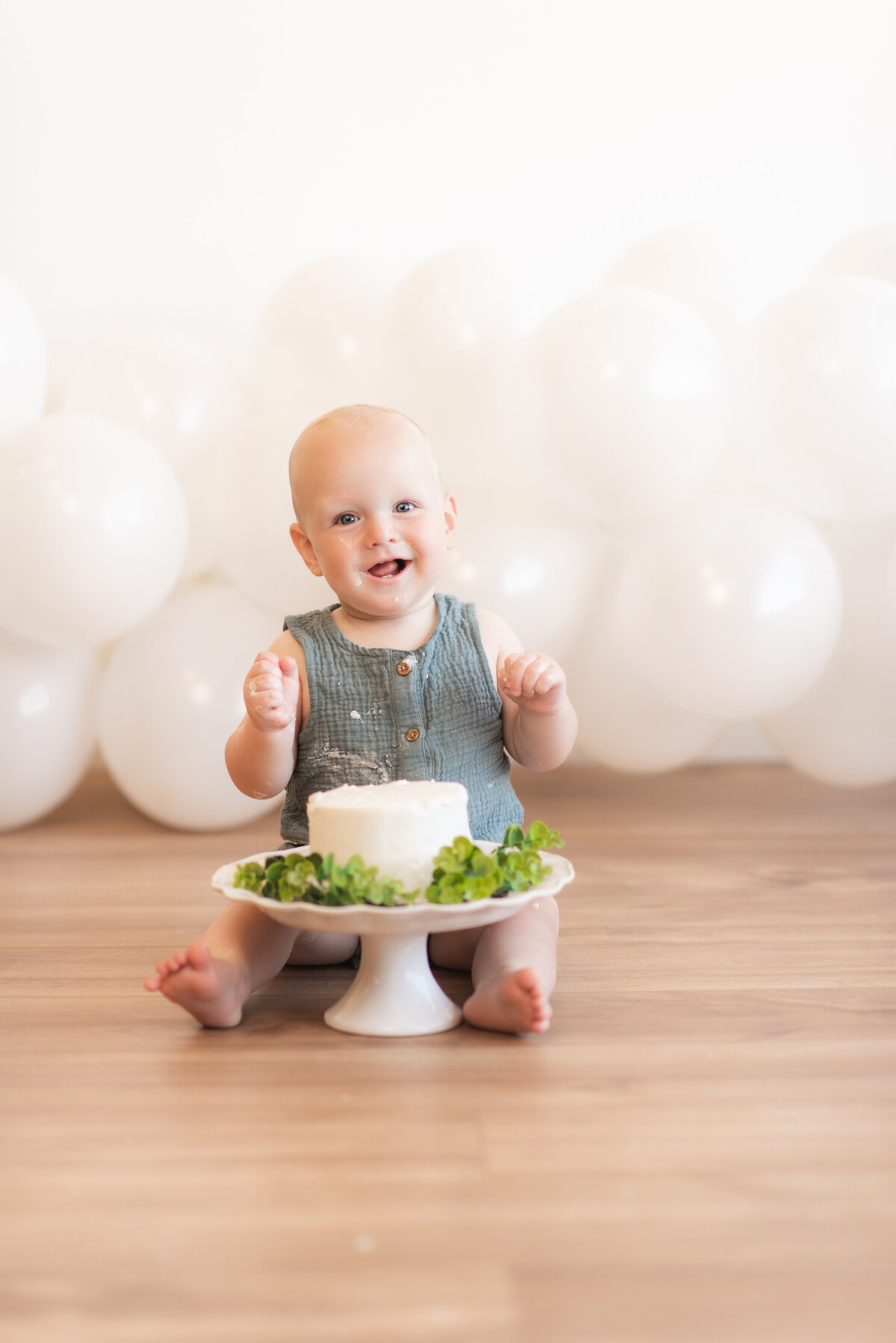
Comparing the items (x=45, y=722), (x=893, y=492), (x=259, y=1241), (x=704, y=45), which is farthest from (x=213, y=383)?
(x=259, y=1241)

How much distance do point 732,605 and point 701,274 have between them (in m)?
0.63

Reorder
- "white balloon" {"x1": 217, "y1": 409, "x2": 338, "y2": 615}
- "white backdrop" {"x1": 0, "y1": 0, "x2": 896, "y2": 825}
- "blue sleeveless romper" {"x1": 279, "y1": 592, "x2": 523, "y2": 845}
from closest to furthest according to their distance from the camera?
"blue sleeveless romper" {"x1": 279, "y1": 592, "x2": 523, "y2": 845} < "white balloon" {"x1": 217, "y1": 409, "x2": 338, "y2": 615} < "white backdrop" {"x1": 0, "y1": 0, "x2": 896, "y2": 825}

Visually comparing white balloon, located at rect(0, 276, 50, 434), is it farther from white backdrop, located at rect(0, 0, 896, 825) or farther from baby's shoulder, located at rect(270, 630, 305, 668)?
baby's shoulder, located at rect(270, 630, 305, 668)

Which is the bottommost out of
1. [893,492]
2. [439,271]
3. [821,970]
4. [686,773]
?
[686,773]

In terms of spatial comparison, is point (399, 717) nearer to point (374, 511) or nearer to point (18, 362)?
point (374, 511)

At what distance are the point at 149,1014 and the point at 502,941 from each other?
Result: 35 cm

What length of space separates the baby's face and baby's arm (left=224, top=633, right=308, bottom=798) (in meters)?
0.11

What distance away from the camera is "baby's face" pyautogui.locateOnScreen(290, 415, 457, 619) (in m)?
1.24

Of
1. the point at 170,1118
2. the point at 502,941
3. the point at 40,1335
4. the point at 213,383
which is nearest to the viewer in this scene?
the point at 40,1335

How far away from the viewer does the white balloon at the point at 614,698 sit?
193cm

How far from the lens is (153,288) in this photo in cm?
246

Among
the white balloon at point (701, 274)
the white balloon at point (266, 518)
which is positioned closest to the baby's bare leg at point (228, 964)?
the white balloon at point (266, 518)

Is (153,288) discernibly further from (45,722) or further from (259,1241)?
(259,1241)

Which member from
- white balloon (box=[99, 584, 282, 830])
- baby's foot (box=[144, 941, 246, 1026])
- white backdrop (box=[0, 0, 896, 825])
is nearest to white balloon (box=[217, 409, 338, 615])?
white balloon (box=[99, 584, 282, 830])
